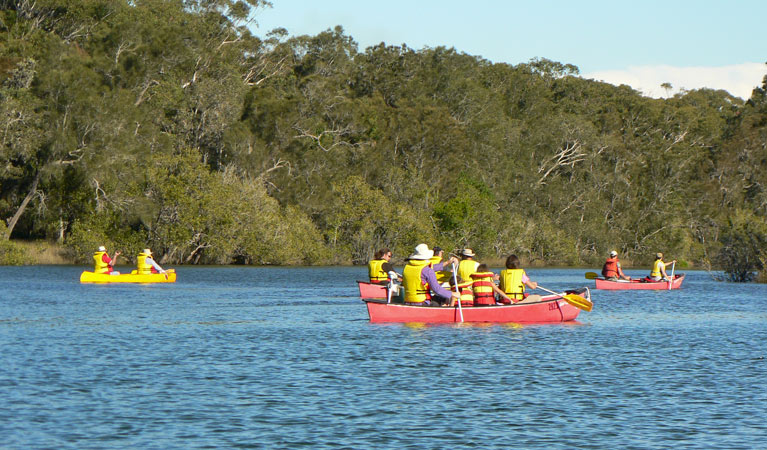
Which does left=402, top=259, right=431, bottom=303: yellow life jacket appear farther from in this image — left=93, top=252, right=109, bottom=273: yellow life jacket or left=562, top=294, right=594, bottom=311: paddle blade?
left=93, top=252, right=109, bottom=273: yellow life jacket

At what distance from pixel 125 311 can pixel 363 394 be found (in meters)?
17.8

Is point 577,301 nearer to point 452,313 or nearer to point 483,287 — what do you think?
point 483,287

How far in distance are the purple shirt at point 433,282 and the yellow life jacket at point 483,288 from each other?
768mm

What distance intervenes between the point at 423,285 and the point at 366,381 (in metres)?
9.68

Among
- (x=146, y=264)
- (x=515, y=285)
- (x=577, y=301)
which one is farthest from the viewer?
(x=146, y=264)

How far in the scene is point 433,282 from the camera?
27.2 metres

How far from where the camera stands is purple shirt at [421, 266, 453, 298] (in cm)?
2714

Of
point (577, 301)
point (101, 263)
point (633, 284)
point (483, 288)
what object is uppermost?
point (101, 263)

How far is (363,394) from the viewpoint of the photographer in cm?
1702

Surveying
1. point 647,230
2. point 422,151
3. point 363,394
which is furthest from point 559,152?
point 363,394

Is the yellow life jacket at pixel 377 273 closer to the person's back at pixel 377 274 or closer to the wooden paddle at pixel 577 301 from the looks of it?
the person's back at pixel 377 274

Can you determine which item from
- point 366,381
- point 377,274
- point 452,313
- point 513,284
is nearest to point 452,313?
point 452,313

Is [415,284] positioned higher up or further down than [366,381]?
higher up

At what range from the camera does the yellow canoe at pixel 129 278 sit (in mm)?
48438
